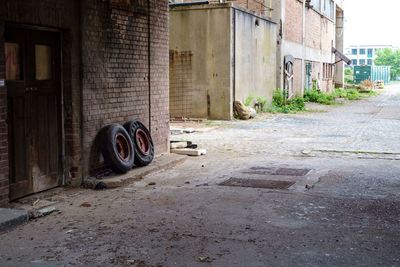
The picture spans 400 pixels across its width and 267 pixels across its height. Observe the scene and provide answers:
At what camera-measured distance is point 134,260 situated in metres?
4.95

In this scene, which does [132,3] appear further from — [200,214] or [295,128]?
[295,128]

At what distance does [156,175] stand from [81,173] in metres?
1.49

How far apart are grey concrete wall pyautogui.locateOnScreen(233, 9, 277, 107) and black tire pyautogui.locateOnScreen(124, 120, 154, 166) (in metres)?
10.6

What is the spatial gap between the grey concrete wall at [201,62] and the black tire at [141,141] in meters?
9.96

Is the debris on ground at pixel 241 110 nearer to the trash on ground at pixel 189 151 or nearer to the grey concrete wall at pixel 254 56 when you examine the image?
the grey concrete wall at pixel 254 56

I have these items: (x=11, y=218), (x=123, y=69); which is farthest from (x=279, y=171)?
(x=11, y=218)

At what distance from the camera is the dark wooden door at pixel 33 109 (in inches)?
279

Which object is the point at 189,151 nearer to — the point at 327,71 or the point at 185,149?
the point at 185,149

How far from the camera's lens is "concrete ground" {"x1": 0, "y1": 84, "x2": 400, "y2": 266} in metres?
5.05

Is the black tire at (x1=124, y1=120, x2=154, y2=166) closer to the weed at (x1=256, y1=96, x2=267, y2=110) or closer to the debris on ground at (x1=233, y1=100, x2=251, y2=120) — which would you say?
the debris on ground at (x1=233, y1=100, x2=251, y2=120)

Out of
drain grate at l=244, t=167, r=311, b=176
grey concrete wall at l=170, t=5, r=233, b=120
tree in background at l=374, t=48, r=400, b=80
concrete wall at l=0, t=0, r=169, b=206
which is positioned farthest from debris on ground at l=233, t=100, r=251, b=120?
tree in background at l=374, t=48, r=400, b=80

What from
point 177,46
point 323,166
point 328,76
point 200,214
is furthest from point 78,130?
point 328,76

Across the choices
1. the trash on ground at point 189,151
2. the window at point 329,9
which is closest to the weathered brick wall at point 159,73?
the trash on ground at point 189,151

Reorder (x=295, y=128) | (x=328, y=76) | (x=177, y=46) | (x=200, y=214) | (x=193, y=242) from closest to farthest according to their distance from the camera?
(x=193, y=242), (x=200, y=214), (x=295, y=128), (x=177, y=46), (x=328, y=76)
